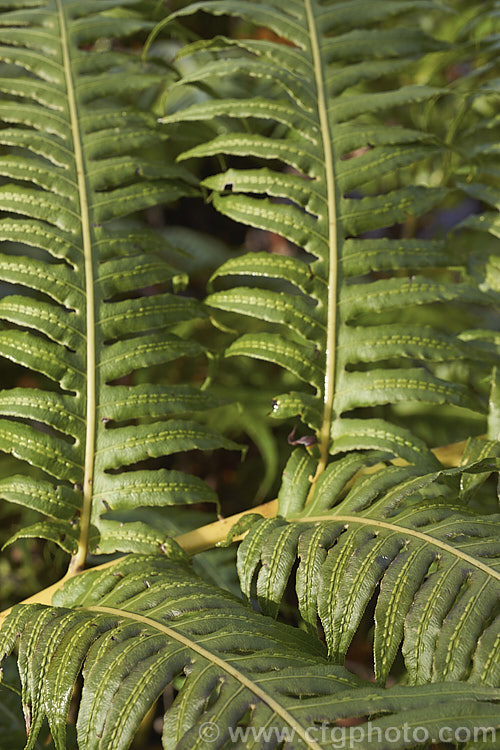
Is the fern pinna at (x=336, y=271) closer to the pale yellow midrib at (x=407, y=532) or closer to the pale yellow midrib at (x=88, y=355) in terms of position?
the pale yellow midrib at (x=407, y=532)

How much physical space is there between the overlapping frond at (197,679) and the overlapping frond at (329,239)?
1.13ft

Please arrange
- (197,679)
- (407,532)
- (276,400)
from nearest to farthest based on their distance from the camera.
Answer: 1. (197,679)
2. (407,532)
3. (276,400)

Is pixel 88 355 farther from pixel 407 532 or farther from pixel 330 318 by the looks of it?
pixel 407 532

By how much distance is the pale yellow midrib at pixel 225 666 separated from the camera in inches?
23.8

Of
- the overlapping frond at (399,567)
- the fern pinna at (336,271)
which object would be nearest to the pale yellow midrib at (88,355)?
the fern pinna at (336,271)

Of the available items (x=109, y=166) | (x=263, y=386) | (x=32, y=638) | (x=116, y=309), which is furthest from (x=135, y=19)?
(x=32, y=638)

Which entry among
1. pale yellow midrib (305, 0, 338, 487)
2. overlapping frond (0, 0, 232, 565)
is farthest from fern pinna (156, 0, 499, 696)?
overlapping frond (0, 0, 232, 565)

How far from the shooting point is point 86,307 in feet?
3.33

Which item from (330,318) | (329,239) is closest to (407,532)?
(330,318)

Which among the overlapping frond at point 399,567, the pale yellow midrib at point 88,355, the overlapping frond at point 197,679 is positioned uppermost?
the pale yellow midrib at point 88,355

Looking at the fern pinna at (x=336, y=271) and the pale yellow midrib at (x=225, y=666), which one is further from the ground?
the fern pinna at (x=336, y=271)

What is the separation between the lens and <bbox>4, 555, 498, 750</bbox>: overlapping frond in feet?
2.00

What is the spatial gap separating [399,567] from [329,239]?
52 centimetres

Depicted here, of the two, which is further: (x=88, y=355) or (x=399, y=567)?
(x=88, y=355)
